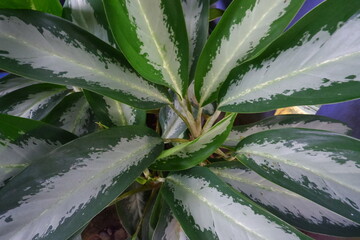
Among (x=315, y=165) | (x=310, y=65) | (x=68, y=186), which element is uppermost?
(x=310, y=65)

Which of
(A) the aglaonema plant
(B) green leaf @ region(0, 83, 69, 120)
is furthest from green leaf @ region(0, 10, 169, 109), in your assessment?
(B) green leaf @ region(0, 83, 69, 120)

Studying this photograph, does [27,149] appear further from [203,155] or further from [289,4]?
[289,4]

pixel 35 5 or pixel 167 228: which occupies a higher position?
pixel 35 5

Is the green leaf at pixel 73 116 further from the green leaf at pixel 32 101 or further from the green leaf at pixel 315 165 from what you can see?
the green leaf at pixel 315 165

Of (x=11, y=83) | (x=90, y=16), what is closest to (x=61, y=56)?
(x=90, y=16)

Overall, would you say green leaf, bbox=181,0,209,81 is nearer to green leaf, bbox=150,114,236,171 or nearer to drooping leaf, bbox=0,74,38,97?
green leaf, bbox=150,114,236,171

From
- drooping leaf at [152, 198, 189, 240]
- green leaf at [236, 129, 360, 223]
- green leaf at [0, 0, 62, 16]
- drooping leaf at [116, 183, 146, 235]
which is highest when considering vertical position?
green leaf at [0, 0, 62, 16]

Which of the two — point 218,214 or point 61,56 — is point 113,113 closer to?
point 61,56
